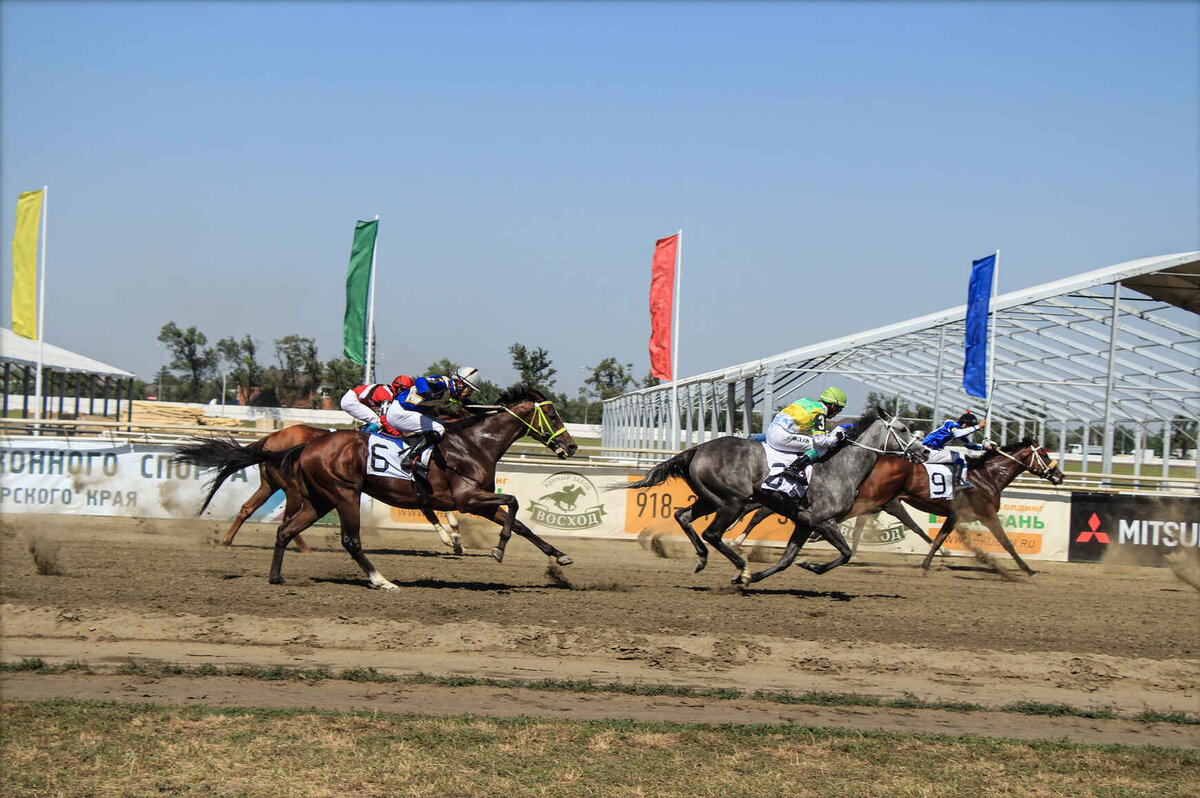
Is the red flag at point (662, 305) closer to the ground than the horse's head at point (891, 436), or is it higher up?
higher up

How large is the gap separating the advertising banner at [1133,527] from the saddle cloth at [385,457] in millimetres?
12421

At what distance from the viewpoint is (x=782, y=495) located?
36.1 feet

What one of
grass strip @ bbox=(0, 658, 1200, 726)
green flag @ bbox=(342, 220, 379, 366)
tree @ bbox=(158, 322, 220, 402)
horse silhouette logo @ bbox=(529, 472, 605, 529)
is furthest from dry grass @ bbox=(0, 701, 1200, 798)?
tree @ bbox=(158, 322, 220, 402)

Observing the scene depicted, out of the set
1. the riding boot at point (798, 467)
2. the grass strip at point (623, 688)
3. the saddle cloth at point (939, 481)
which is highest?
the riding boot at point (798, 467)

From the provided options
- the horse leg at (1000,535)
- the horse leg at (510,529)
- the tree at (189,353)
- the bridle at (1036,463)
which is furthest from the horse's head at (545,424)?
the tree at (189,353)

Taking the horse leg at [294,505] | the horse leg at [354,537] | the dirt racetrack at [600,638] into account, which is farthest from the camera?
the horse leg at [294,505]

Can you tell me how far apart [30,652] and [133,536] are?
7.75 meters

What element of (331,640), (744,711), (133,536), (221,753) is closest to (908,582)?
(744,711)

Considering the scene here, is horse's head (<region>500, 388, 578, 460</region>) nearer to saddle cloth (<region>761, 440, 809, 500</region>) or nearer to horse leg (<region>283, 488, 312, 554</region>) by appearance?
saddle cloth (<region>761, 440, 809, 500</region>)

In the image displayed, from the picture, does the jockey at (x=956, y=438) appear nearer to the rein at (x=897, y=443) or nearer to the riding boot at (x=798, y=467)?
the rein at (x=897, y=443)

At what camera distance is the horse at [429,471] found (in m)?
10.4

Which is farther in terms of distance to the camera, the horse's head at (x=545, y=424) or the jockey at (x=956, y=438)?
the jockey at (x=956, y=438)

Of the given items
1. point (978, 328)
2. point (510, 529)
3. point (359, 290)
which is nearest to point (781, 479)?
point (510, 529)

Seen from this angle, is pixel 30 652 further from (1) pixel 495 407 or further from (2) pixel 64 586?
(1) pixel 495 407
